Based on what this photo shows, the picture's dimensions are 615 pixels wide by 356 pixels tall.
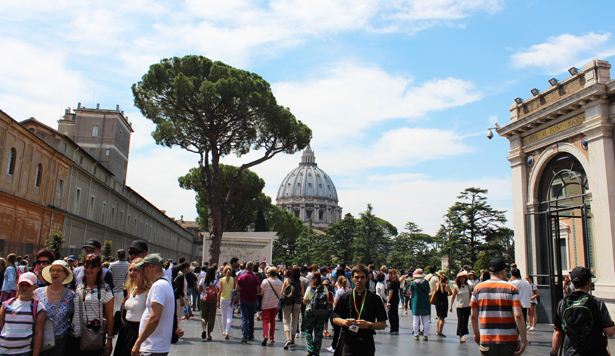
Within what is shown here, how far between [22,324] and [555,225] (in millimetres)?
13384

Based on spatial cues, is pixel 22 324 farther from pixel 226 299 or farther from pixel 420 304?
pixel 420 304

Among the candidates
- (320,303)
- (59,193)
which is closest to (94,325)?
(320,303)

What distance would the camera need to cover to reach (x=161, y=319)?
3.70 m

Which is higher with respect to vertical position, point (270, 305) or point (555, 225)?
point (555, 225)

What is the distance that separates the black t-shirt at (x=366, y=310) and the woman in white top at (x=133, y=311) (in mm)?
1770

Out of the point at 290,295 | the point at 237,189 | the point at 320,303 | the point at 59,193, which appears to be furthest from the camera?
the point at 237,189

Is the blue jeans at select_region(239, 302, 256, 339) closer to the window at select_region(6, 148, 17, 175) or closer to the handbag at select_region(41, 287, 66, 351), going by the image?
the handbag at select_region(41, 287, 66, 351)

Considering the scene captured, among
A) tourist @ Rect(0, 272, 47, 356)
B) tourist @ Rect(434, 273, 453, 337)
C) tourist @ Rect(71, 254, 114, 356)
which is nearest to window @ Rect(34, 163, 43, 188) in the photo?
tourist @ Rect(434, 273, 453, 337)

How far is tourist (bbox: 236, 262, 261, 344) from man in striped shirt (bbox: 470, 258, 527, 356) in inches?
204

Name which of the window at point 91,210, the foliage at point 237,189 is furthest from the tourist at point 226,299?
the foliage at point 237,189

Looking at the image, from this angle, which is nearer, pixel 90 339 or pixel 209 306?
pixel 90 339

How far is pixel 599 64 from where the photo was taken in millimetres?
11711

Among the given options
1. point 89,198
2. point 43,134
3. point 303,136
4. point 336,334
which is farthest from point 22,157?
point 336,334

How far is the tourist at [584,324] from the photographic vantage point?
4176mm
